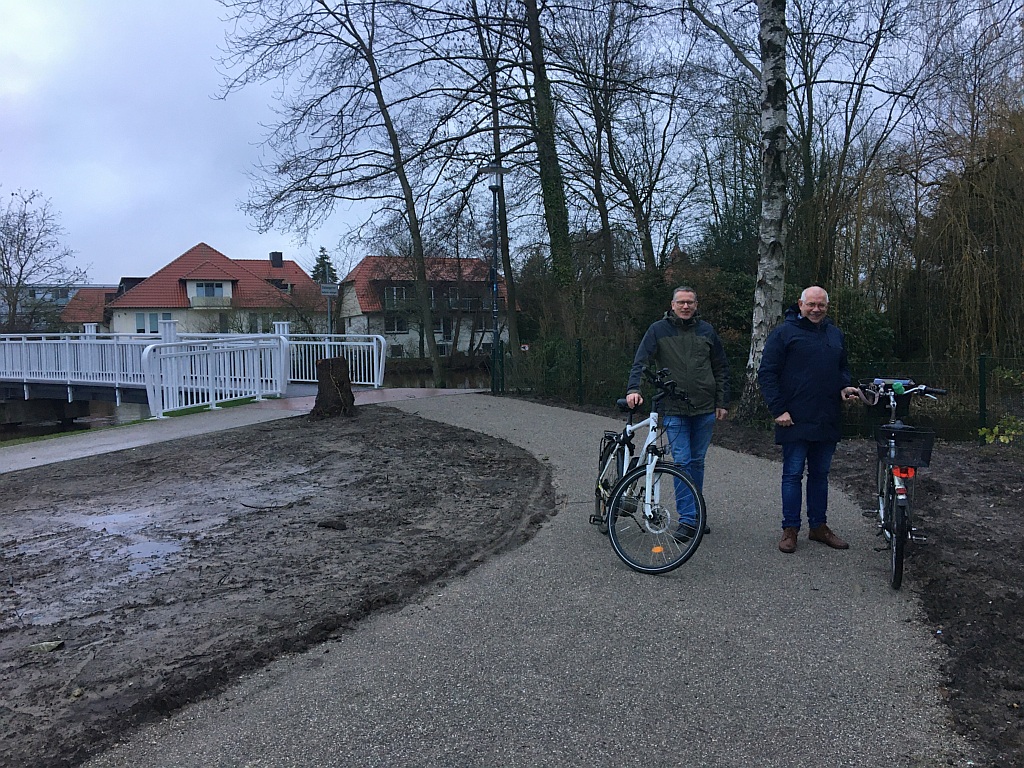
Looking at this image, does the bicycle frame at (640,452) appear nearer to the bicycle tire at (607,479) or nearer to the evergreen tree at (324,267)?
the bicycle tire at (607,479)

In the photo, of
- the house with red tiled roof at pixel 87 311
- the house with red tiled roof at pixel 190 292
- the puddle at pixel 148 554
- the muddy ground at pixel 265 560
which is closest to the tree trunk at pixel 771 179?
the muddy ground at pixel 265 560

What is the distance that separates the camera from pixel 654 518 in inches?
207

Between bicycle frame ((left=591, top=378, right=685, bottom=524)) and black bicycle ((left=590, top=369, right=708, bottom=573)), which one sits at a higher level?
bicycle frame ((left=591, top=378, right=685, bottom=524))

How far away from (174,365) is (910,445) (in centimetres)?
1235

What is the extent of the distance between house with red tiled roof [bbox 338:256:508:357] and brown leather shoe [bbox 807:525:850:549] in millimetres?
36004

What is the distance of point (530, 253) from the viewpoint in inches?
1141

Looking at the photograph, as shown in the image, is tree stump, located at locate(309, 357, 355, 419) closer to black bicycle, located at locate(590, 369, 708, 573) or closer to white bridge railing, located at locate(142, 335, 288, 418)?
white bridge railing, located at locate(142, 335, 288, 418)

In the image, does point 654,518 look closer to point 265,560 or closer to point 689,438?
point 689,438

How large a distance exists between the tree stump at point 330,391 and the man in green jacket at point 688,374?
8071 millimetres

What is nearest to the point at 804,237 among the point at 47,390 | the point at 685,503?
the point at 685,503

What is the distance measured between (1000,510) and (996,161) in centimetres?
786

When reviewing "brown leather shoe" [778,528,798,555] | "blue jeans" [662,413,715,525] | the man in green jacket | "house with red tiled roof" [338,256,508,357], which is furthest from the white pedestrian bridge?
"house with red tiled roof" [338,256,508,357]

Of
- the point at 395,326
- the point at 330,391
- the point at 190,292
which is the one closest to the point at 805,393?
the point at 330,391

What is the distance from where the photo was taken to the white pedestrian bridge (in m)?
14.2
